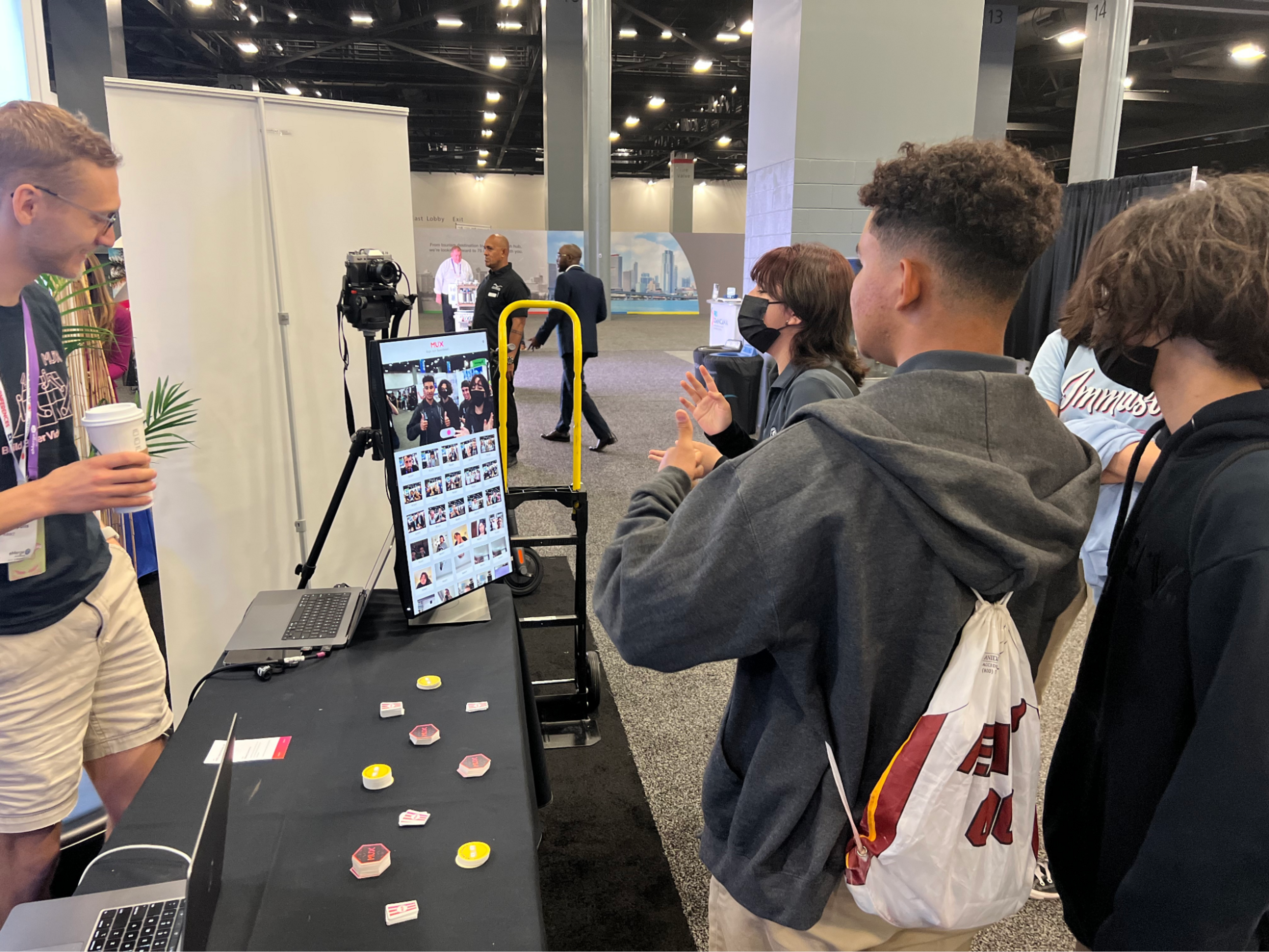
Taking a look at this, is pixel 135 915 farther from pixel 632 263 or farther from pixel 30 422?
pixel 632 263

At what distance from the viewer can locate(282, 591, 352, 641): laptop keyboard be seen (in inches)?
58.5

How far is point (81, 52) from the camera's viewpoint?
823 cm

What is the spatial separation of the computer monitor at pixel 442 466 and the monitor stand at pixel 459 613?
0.02 m

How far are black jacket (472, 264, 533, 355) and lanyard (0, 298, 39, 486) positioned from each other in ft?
13.6

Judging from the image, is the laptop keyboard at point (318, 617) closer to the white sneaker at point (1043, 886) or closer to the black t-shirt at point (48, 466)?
the black t-shirt at point (48, 466)

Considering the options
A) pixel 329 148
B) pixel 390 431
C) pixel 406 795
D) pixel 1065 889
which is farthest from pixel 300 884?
pixel 329 148

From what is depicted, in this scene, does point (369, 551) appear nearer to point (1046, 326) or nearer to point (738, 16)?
point (1046, 326)

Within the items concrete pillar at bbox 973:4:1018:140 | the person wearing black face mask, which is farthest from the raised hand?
concrete pillar at bbox 973:4:1018:140

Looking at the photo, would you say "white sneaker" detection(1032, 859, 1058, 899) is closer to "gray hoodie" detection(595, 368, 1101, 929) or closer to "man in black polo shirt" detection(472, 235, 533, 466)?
"gray hoodie" detection(595, 368, 1101, 929)

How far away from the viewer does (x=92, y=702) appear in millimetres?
1465

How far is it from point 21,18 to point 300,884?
2.27 m

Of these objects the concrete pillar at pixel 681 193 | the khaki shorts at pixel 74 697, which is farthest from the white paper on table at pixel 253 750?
the concrete pillar at pixel 681 193

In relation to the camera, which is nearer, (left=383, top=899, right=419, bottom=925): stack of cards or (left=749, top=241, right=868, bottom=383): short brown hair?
(left=383, top=899, right=419, bottom=925): stack of cards

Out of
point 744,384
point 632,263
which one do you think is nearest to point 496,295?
point 744,384
